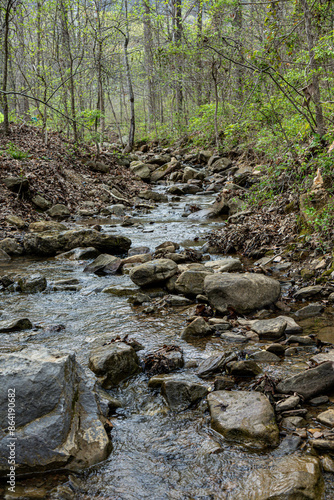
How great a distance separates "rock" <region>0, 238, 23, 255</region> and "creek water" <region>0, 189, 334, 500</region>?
86 centimetres

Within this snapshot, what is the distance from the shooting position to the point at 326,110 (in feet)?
26.9

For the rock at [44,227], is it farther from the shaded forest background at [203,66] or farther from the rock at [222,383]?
the rock at [222,383]

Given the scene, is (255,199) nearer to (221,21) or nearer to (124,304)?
(124,304)

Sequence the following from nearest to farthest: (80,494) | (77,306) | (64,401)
A: (80,494) < (64,401) < (77,306)

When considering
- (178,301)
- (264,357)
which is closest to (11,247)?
(178,301)

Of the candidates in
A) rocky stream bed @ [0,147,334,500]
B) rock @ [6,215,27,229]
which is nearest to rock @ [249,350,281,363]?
rocky stream bed @ [0,147,334,500]

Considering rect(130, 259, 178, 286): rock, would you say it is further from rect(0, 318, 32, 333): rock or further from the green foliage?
the green foliage

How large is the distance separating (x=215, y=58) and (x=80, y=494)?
1739 cm

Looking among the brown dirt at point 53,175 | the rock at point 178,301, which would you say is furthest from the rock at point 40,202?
the rock at point 178,301

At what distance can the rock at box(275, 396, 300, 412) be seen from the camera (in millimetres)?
2826

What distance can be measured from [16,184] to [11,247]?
11.1 ft

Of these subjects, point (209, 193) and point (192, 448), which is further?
point (209, 193)

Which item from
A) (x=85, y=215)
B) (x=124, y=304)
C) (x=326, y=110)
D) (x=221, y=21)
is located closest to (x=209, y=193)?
(x=85, y=215)

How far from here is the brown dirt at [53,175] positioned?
35.1 feet
